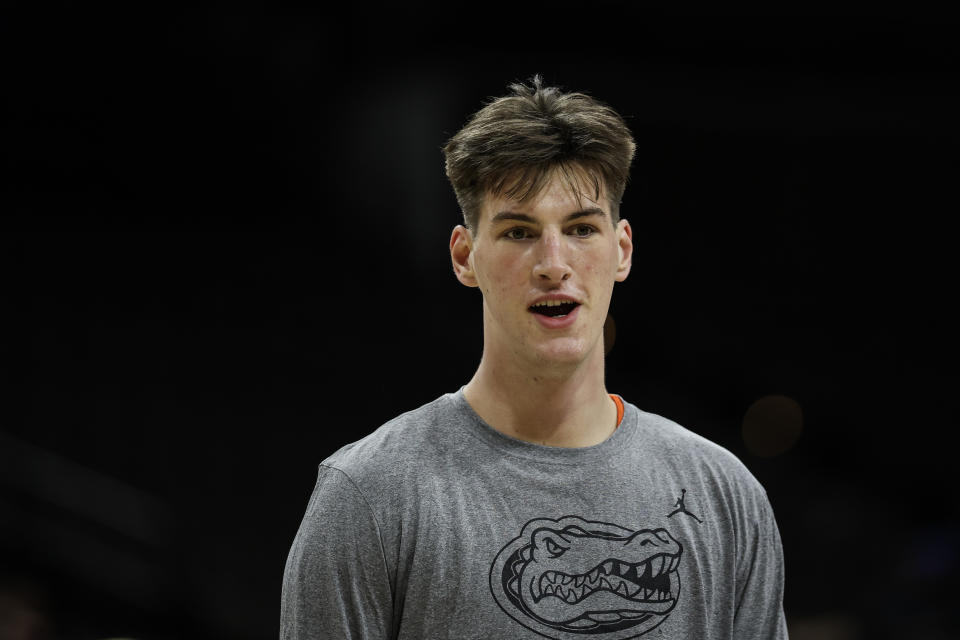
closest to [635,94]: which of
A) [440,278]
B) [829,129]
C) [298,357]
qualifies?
[829,129]

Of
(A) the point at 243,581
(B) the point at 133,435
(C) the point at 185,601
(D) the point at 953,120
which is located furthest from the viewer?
(D) the point at 953,120

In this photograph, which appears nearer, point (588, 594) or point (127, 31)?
point (588, 594)

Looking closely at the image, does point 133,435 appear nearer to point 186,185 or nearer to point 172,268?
point 172,268

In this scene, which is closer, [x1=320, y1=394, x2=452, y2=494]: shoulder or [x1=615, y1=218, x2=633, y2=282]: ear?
[x1=320, y1=394, x2=452, y2=494]: shoulder

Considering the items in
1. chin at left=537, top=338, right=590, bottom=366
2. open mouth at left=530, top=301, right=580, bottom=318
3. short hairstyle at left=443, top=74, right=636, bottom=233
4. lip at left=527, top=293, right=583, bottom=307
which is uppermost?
short hairstyle at left=443, top=74, right=636, bottom=233

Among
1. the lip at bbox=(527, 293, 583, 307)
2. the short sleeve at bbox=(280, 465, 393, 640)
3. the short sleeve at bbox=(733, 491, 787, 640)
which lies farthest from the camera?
the short sleeve at bbox=(733, 491, 787, 640)

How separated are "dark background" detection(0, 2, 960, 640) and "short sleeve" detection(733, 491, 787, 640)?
442cm

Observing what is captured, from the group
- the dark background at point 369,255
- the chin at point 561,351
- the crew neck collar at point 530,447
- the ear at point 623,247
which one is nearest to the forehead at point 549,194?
the ear at point 623,247

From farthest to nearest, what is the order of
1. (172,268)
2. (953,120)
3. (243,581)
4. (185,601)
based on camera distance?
(172,268) → (953,120) → (243,581) → (185,601)

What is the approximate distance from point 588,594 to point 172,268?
735 centimetres

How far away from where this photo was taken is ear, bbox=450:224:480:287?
79.7 inches

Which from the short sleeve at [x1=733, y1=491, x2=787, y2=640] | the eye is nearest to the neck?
the eye

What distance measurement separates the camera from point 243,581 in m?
6.61

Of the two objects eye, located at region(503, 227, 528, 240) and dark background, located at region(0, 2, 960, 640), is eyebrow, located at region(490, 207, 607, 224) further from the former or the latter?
dark background, located at region(0, 2, 960, 640)
